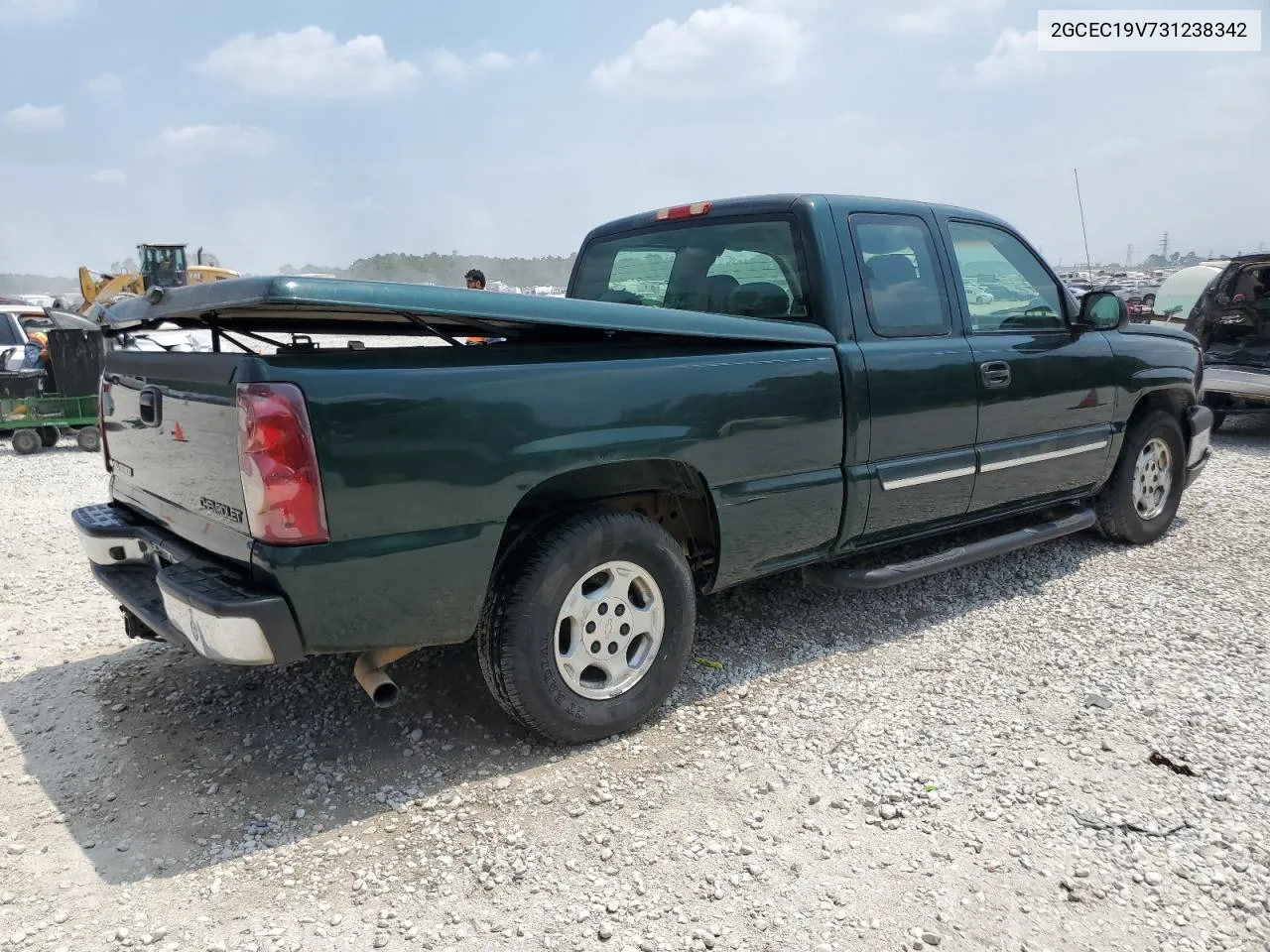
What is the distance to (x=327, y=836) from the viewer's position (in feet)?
8.68

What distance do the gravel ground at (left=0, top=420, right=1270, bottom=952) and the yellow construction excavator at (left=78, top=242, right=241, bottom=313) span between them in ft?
67.4

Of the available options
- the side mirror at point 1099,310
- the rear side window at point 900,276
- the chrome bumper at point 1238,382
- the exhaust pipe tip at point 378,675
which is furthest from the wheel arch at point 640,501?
the chrome bumper at point 1238,382

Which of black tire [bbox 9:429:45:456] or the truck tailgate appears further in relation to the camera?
black tire [bbox 9:429:45:456]

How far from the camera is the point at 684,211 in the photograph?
4.14 meters

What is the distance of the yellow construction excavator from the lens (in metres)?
21.5

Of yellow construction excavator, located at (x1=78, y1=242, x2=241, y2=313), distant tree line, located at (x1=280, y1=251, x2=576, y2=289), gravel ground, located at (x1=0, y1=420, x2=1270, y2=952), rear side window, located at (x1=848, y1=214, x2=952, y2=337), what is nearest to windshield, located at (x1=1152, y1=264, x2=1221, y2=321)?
rear side window, located at (x1=848, y1=214, x2=952, y2=337)

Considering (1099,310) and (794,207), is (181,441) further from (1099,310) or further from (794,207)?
(1099,310)

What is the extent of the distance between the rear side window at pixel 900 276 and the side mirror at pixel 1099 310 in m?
1.05

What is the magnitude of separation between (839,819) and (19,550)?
548 centimetres

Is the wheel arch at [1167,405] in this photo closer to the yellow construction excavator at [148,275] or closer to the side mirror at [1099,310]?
the side mirror at [1099,310]

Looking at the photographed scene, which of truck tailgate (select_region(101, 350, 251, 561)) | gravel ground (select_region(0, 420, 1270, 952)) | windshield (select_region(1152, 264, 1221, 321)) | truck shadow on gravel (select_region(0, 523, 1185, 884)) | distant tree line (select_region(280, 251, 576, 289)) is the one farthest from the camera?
distant tree line (select_region(280, 251, 576, 289))

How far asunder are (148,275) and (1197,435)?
27.0 metres

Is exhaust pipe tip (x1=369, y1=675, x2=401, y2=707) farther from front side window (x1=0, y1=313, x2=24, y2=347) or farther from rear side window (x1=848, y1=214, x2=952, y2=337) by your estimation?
front side window (x1=0, y1=313, x2=24, y2=347)

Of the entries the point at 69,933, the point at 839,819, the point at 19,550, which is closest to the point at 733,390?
the point at 839,819
